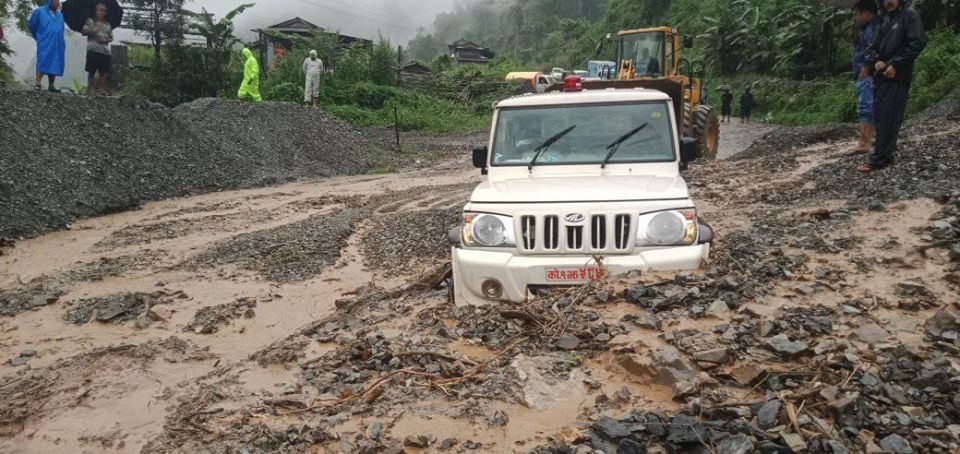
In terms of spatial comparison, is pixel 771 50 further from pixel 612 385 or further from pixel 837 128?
pixel 612 385

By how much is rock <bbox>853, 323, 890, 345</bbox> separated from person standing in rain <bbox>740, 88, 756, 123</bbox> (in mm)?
22461

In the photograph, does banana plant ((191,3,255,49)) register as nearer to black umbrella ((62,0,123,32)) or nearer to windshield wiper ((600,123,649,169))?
black umbrella ((62,0,123,32))

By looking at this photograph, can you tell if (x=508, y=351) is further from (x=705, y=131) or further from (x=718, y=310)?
(x=705, y=131)

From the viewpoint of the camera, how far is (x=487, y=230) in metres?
4.71

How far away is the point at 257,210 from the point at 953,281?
921cm

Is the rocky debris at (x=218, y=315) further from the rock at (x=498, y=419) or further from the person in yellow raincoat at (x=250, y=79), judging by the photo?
the person in yellow raincoat at (x=250, y=79)

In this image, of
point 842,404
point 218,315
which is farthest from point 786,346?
point 218,315

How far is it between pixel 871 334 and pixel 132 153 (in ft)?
38.8

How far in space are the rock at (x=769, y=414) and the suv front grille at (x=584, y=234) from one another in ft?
5.31

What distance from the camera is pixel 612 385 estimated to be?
3.59 m

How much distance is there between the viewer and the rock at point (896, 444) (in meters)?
2.76

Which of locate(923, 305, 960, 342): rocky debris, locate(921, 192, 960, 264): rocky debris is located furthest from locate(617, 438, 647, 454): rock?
locate(921, 192, 960, 264): rocky debris

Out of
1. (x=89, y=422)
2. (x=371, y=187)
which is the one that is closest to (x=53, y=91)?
(x=371, y=187)

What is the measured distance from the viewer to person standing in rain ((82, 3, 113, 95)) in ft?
42.3
